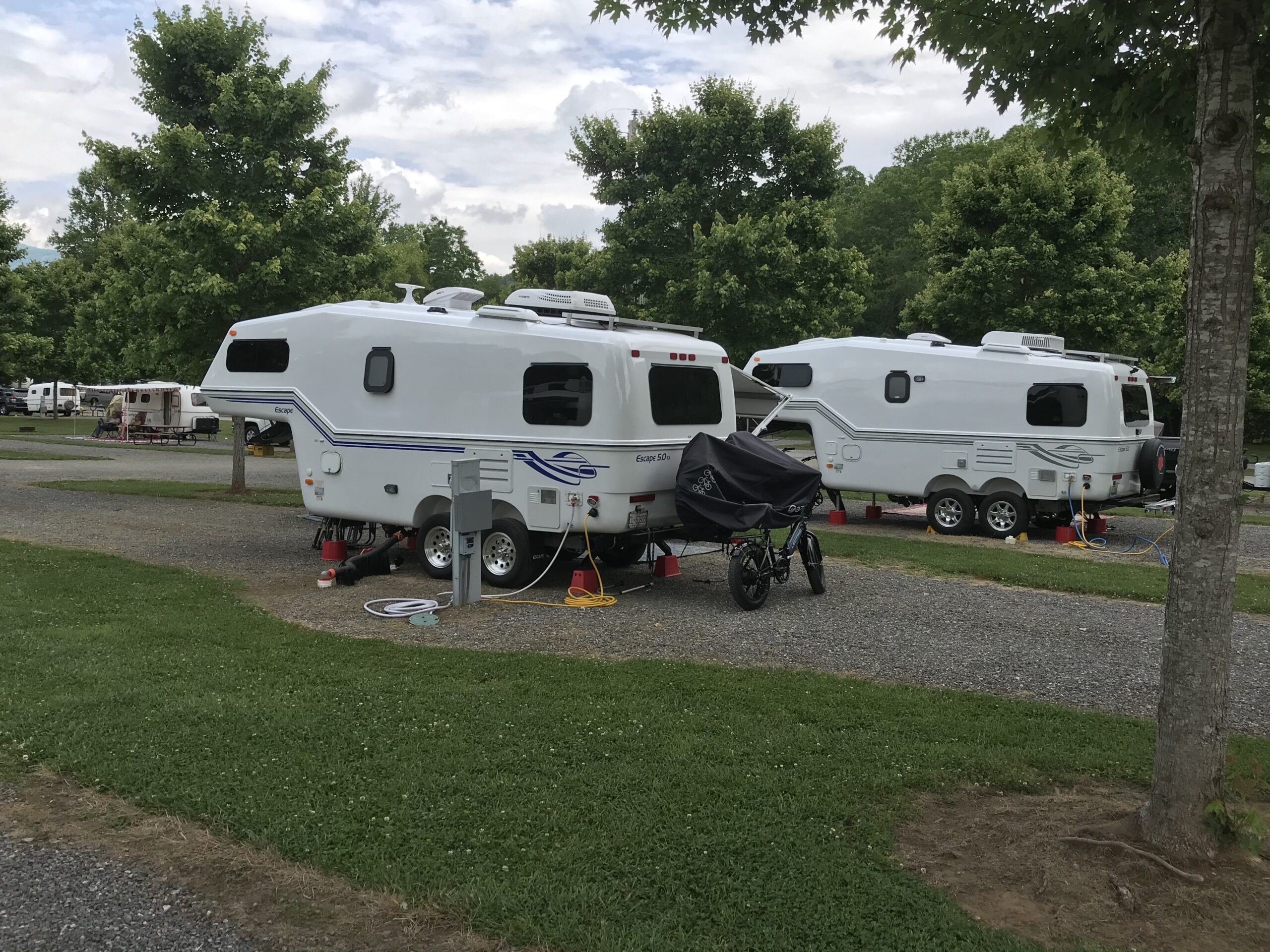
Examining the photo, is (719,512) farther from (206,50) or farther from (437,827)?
(206,50)

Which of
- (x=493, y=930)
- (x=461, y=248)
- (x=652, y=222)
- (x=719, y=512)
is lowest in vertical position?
(x=493, y=930)

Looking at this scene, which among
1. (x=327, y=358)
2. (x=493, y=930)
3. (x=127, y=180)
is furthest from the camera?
(x=127, y=180)

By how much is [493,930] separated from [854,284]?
24.7m

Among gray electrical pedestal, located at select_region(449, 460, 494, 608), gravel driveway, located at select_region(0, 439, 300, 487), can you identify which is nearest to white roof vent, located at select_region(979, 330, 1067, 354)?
gray electrical pedestal, located at select_region(449, 460, 494, 608)

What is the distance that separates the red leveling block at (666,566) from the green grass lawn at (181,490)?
904 centimetres

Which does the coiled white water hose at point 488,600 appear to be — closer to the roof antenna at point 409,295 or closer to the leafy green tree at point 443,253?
the roof antenna at point 409,295

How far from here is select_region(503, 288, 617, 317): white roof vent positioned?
11.0 meters

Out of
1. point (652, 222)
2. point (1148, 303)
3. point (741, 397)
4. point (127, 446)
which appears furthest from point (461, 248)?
point (741, 397)

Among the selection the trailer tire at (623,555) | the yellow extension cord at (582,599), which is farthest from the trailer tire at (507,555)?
the trailer tire at (623,555)

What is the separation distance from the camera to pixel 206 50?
17594 mm

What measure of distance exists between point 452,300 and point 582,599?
384cm

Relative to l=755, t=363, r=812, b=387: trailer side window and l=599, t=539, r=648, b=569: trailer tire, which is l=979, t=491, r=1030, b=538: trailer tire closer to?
l=755, t=363, r=812, b=387: trailer side window

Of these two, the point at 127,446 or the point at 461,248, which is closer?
the point at 127,446

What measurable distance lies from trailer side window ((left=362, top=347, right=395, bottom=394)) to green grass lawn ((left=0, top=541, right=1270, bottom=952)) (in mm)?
3745
